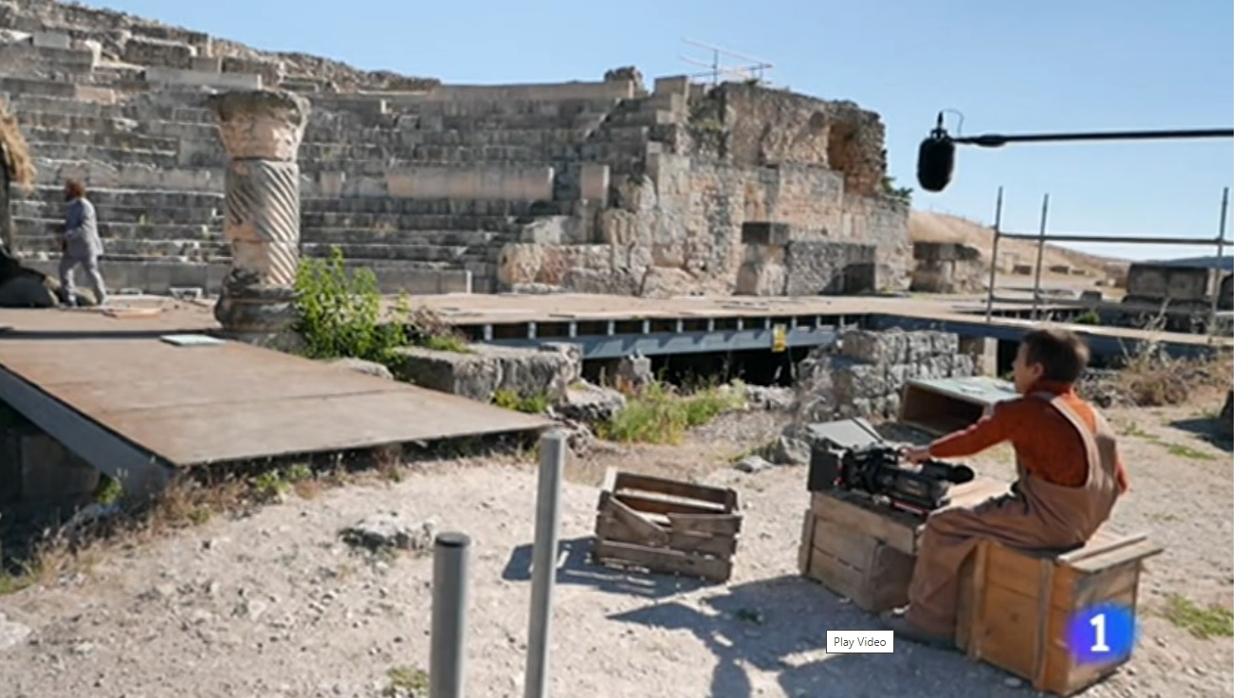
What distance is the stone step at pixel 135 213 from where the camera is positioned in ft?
42.1

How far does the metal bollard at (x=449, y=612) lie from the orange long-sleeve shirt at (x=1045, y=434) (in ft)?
7.44

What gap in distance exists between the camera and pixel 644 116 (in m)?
17.7

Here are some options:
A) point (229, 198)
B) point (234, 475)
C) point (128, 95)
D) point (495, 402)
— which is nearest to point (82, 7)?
point (128, 95)

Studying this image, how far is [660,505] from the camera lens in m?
4.67

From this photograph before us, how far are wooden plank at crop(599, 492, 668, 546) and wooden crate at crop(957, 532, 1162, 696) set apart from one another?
4.07ft

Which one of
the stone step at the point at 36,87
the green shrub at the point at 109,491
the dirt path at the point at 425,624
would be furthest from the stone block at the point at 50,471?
the stone step at the point at 36,87

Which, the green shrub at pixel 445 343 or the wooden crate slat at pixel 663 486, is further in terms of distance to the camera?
the green shrub at pixel 445 343

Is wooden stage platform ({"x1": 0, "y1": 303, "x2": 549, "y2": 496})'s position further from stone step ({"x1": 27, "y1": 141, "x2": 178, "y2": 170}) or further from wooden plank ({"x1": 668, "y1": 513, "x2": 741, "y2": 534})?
stone step ({"x1": 27, "y1": 141, "x2": 178, "y2": 170})

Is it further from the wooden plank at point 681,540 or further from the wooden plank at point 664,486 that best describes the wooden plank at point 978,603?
the wooden plank at point 664,486

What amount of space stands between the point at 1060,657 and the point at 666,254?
14097mm

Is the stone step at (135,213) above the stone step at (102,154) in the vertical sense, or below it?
below

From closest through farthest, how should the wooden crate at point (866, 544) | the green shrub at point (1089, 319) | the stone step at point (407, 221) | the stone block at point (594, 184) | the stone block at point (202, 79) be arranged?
1. the wooden crate at point (866, 544)
2. the stone step at point (407, 221)
3. the green shrub at point (1089, 319)
4. the stone block at point (594, 184)
5. the stone block at point (202, 79)

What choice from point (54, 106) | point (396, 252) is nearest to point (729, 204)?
point (396, 252)

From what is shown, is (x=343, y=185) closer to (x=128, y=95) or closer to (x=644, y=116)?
(x=128, y=95)
